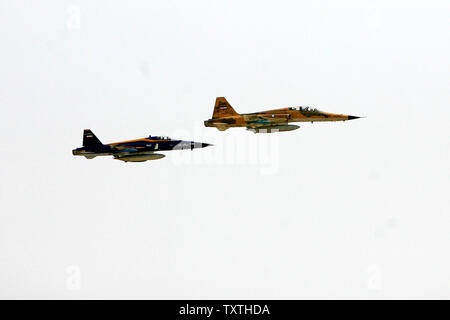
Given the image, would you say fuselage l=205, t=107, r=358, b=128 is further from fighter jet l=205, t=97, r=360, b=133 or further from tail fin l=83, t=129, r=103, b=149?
tail fin l=83, t=129, r=103, b=149

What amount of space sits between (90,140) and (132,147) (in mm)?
5062

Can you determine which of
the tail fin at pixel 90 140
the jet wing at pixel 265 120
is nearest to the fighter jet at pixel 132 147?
the tail fin at pixel 90 140

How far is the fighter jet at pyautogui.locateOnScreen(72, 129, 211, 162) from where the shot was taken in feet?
299

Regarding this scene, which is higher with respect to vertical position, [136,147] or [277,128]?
[277,128]

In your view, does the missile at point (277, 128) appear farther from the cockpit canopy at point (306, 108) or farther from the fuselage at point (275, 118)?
the cockpit canopy at point (306, 108)

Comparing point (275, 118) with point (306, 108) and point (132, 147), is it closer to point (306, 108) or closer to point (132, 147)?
point (306, 108)

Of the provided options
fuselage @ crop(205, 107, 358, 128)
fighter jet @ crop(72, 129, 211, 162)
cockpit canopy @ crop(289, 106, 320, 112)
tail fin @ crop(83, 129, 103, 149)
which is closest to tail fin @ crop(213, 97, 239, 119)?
fuselage @ crop(205, 107, 358, 128)

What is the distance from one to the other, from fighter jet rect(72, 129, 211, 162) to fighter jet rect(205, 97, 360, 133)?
4061 millimetres

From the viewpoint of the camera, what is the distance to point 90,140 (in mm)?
92125

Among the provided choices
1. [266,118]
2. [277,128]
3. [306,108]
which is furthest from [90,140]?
[306,108]

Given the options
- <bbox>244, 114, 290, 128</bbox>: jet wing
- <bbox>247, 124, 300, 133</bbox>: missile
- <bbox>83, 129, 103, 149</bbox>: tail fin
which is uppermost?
<bbox>244, 114, 290, 128</bbox>: jet wing

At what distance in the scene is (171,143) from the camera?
3637 inches
